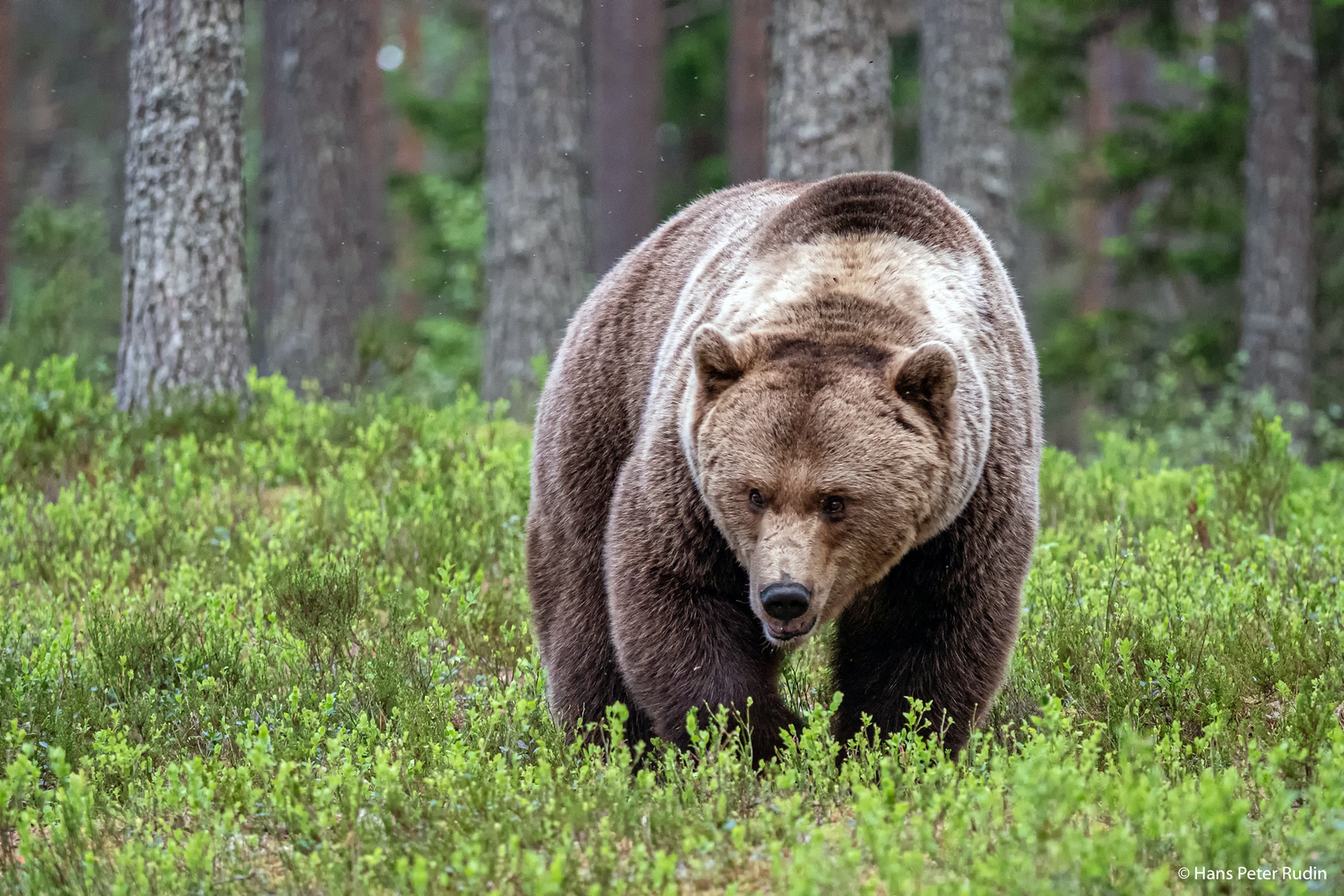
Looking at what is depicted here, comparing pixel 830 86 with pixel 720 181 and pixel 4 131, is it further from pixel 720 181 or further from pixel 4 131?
pixel 4 131

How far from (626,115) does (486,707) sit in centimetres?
1506

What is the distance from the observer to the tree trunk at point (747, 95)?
695 inches

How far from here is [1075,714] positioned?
4332 millimetres

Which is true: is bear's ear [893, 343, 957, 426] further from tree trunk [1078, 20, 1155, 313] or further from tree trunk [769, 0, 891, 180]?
tree trunk [1078, 20, 1155, 313]

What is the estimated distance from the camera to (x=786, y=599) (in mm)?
3355

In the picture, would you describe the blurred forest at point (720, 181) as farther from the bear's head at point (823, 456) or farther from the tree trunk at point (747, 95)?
the bear's head at point (823, 456)

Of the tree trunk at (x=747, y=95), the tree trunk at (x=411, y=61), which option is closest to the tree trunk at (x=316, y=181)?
the tree trunk at (x=747, y=95)

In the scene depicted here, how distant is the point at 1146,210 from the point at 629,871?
1260 cm

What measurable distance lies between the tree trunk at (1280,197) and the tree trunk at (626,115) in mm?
8589

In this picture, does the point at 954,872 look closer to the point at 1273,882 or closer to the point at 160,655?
the point at 1273,882

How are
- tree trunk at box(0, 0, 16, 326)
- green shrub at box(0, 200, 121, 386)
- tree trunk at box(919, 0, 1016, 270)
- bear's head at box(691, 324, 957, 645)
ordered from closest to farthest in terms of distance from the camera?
1. bear's head at box(691, 324, 957, 645)
2. green shrub at box(0, 200, 121, 386)
3. tree trunk at box(919, 0, 1016, 270)
4. tree trunk at box(0, 0, 16, 326)

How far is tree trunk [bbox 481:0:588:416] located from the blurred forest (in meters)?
0.52

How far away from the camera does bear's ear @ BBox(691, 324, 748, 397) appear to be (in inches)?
143

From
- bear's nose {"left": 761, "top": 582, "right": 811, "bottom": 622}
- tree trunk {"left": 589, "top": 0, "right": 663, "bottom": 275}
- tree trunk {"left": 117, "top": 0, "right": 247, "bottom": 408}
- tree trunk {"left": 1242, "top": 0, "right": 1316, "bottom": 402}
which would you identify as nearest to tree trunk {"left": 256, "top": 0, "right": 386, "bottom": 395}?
tree trunk {"left": 589, "top": 0, "right": 663, "bottom": 275}
